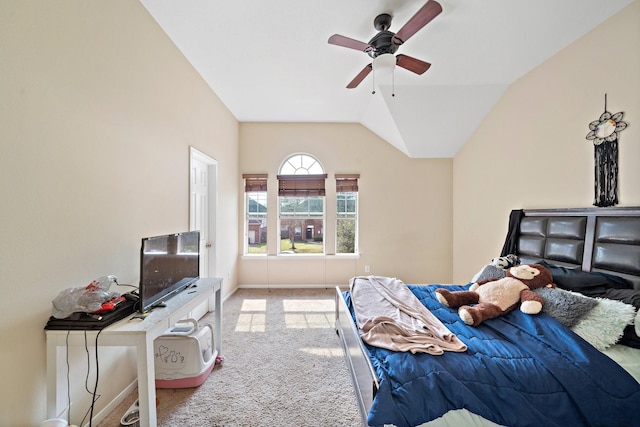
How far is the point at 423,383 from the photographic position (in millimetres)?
1207

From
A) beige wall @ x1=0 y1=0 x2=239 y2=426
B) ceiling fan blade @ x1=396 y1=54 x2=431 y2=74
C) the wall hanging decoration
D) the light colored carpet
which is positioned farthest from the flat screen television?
the wall hanging decoration

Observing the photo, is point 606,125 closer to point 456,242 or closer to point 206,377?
point 456,242

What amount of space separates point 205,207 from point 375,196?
9.23 feet

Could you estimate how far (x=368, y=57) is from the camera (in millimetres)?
2662

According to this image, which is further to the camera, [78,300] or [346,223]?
[346,223]

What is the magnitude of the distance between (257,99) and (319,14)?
1.76m

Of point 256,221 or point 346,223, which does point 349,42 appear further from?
point 256,221

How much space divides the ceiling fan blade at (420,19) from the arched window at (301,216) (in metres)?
2.70

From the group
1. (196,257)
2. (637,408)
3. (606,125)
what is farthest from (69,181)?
(606,125)

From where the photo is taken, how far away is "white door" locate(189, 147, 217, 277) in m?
3.08

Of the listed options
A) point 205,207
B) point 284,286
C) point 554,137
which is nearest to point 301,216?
point 284,286

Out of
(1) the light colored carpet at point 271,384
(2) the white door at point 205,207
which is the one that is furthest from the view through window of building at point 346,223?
(2) the white door at point 205,207

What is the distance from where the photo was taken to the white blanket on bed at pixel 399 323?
56.8 inches

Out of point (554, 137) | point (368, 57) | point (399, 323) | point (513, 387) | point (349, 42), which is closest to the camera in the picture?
point (513, 387)
